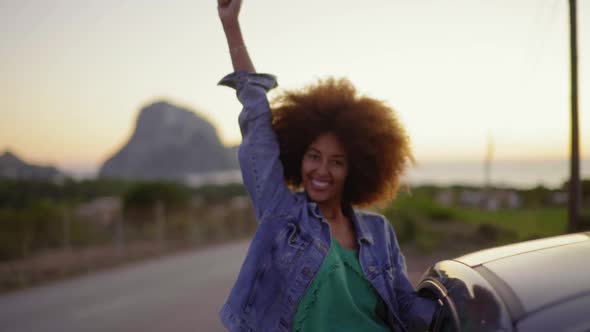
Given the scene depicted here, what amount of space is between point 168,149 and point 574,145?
75.4m

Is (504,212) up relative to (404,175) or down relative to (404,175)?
down

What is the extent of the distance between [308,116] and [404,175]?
2.55ft

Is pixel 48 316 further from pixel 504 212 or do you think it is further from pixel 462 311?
pixel 504 212

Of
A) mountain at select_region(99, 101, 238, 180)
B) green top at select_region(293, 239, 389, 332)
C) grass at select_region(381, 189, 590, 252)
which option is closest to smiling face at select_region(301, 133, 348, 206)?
green top at select_region(293, 239, 389, 332)

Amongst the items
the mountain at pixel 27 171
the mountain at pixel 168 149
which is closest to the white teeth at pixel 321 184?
A: the mountain at pixel 27 171

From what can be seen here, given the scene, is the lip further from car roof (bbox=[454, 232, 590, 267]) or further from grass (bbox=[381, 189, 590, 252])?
grass (bbox=[381, 189, 590, 252])

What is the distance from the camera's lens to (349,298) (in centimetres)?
214

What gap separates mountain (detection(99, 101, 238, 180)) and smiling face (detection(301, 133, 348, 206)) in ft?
229

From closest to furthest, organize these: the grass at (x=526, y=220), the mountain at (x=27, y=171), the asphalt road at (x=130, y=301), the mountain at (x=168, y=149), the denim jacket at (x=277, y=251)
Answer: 1. the denim jacket at (x=277, y=251)
2. the asphalt road at (x=130, y=301)
3. the grass at (x=526, y=220)
4. the mountain at (x=27, y=171)
5. the mountain at (x=168, y=149)

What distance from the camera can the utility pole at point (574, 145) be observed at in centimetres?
909

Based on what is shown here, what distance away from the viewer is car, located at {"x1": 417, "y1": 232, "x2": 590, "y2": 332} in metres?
1.40

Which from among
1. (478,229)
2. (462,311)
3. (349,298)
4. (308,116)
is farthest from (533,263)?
(478,229)

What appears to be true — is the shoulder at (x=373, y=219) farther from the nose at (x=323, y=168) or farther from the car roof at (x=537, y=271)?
the car roof at (x=537, y=271)

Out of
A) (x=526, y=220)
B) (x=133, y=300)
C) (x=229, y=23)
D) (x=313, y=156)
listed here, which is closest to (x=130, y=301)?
(x=133, y=300)
